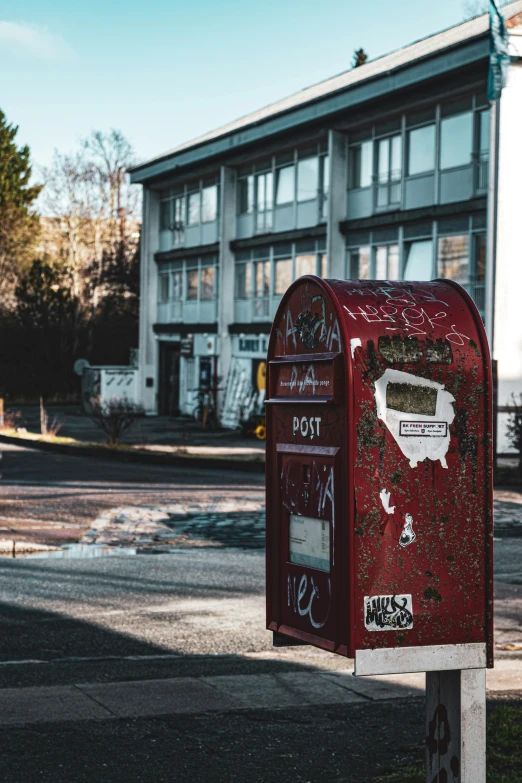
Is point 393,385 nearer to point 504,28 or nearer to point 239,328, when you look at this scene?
point 504,28

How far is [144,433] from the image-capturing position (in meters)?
35.3

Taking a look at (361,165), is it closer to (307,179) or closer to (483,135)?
Result: (307,179)

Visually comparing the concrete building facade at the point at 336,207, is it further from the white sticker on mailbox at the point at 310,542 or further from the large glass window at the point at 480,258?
the white sticker on mailbox at the point at 310,542

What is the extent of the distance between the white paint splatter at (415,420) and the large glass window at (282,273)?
35261 mm

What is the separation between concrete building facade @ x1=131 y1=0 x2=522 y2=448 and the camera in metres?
28.6

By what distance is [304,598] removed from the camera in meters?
4.19

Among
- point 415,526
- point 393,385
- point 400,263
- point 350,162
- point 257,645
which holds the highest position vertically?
point 350,162

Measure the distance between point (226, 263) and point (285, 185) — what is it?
4.32 m

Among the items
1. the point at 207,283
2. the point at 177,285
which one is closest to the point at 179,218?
the point at 177,285

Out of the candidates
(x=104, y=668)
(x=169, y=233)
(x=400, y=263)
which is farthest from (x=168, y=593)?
(x=169, y=233)

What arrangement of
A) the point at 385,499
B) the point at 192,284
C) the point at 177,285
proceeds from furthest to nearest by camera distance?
the point at 177,285 → the point at 192,284 → the point at 385,499

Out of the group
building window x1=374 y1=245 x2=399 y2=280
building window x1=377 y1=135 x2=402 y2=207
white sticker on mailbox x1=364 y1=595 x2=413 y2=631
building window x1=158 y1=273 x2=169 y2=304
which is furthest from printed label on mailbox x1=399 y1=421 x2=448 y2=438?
building window x1=158 y1=273 x2=169 y2=304

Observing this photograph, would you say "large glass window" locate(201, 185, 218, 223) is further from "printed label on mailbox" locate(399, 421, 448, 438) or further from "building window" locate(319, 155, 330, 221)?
"printed label on mailbox" locate(399, 421, 448, 438)

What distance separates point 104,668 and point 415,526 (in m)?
4.15
